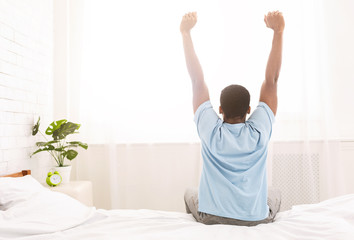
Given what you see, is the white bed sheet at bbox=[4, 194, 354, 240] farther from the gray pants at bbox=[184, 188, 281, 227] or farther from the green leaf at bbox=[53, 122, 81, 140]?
the green leaf at bbox=[53, 122, 81, 140]

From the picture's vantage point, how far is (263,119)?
4.87ft

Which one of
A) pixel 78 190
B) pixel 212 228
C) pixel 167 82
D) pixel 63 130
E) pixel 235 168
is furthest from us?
pixel 167 82

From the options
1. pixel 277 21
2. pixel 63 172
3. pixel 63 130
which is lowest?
pixel 63 172

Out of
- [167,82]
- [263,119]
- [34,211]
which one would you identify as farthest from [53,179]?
[263,119]

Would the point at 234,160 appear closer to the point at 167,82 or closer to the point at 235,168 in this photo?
the point at 235,168

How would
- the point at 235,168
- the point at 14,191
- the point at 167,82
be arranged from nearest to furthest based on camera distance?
the point at 235,168 < the point at 14,191 < the point at 167,82

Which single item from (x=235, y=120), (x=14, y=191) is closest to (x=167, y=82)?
(x=235, y=120)

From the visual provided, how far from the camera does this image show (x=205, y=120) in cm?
148

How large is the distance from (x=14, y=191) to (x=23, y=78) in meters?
1.17

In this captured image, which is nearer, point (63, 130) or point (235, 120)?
→ point (235, 120)

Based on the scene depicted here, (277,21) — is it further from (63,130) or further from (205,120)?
(63,130)

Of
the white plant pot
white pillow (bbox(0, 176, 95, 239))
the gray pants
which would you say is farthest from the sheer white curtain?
white pillow (bbox(0, 176, 95, 239))

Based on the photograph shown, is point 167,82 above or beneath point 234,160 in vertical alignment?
above

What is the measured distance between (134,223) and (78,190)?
4.02ft
